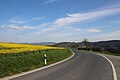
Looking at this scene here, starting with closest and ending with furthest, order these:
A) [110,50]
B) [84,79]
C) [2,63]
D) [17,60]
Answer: [84,79] → [2,63] → [17,60] → [110,50]

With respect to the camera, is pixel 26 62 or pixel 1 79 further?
pixel 26 62

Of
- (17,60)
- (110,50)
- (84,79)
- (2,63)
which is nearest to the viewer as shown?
(84,79)

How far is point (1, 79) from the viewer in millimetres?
12570

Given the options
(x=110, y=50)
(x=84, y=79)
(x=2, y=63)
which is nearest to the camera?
(x=84, y=79)

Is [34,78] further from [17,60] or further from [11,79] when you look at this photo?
[17,60]

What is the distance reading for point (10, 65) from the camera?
19.9 metres

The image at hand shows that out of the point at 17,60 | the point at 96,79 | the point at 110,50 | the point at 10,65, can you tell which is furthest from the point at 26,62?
the point at 110,50

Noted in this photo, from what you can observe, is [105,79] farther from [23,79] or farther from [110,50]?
[110,50]

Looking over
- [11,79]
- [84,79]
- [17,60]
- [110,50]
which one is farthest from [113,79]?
[110,50]

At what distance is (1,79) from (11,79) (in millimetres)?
541

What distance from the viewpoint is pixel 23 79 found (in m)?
12.1

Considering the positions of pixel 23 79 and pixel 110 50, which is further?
pixel 110 50

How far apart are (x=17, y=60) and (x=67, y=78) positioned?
1071 cm

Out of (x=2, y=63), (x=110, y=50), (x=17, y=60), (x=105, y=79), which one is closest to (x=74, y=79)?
(x=105, y=79)
